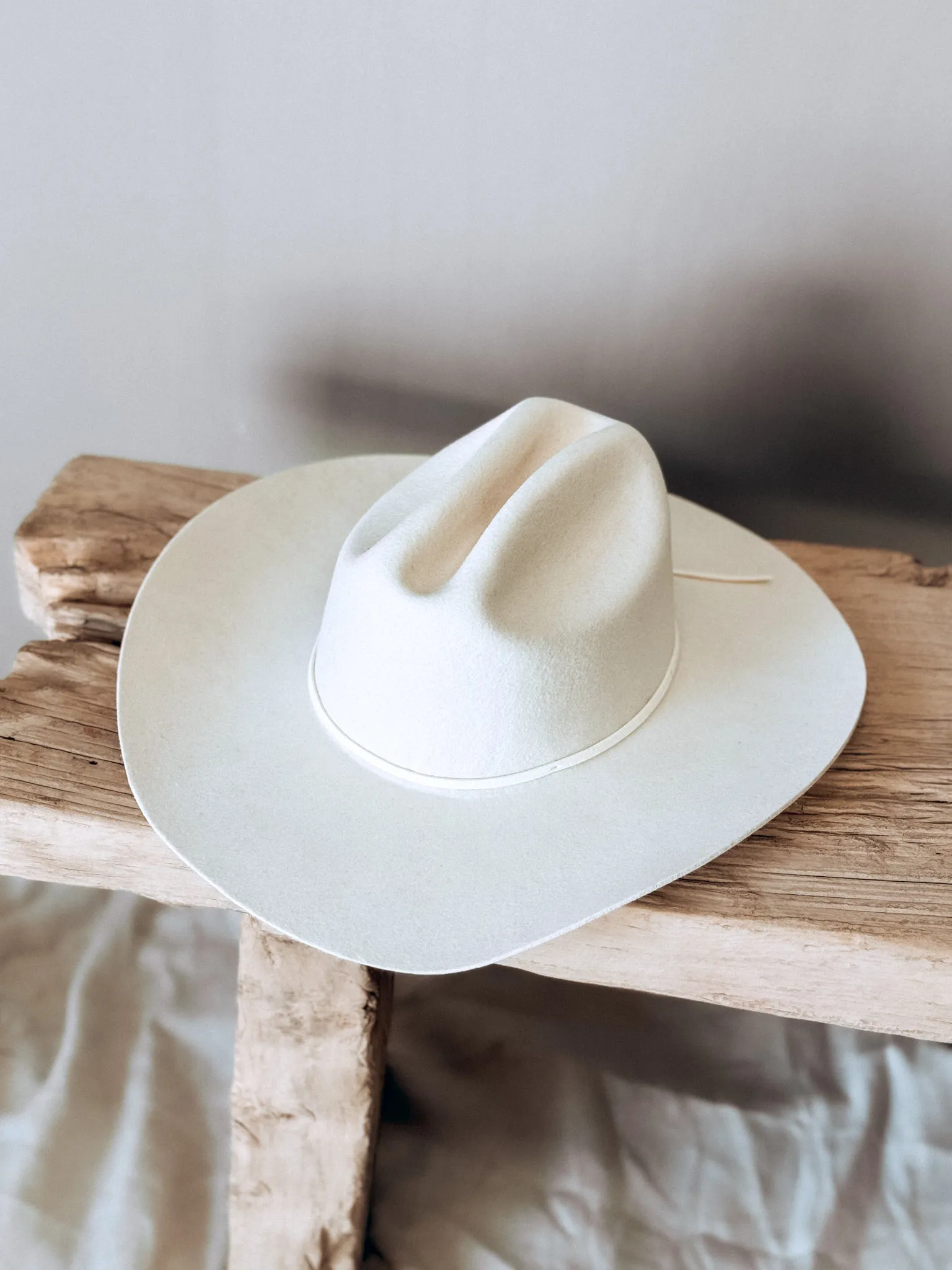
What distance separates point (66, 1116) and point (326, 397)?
88 centimetres

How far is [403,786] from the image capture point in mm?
726

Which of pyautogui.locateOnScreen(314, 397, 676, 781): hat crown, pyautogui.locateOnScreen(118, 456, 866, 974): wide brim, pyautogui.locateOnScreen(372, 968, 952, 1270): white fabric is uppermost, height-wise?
pyautogui.locateOnScreen(314, 397, 676, 781): hat crown

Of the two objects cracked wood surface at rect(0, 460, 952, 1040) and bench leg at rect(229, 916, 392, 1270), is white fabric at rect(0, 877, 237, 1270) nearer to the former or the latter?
bench leg at rect(229, 916, 392, 1270)

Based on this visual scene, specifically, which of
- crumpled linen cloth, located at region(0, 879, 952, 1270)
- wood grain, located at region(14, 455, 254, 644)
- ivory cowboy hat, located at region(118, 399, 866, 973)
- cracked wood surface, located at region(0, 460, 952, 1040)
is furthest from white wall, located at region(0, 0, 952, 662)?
crumpled linen cloth, located at region(0, 879, 952, 1270)

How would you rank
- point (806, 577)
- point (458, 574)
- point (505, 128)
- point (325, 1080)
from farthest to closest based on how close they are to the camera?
point (505, 128) → point (806, 577) → point (325, 1080) → point (458, 574)

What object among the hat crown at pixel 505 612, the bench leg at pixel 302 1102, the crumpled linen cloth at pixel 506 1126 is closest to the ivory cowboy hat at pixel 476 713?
the hat crown at pixel 505 612

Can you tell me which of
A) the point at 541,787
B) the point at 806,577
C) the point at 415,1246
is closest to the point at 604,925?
the point at 541,787

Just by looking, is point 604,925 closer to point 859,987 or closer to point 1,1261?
point 859,987

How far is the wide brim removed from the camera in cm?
65

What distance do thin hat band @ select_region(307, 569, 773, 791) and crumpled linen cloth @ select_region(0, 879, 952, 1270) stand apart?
1.99 ft

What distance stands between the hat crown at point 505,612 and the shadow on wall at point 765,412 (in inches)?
19.6

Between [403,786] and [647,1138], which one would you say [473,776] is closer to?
[403,786]

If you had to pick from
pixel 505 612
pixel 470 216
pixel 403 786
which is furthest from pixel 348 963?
pixel 470 216

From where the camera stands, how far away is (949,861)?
76cm
